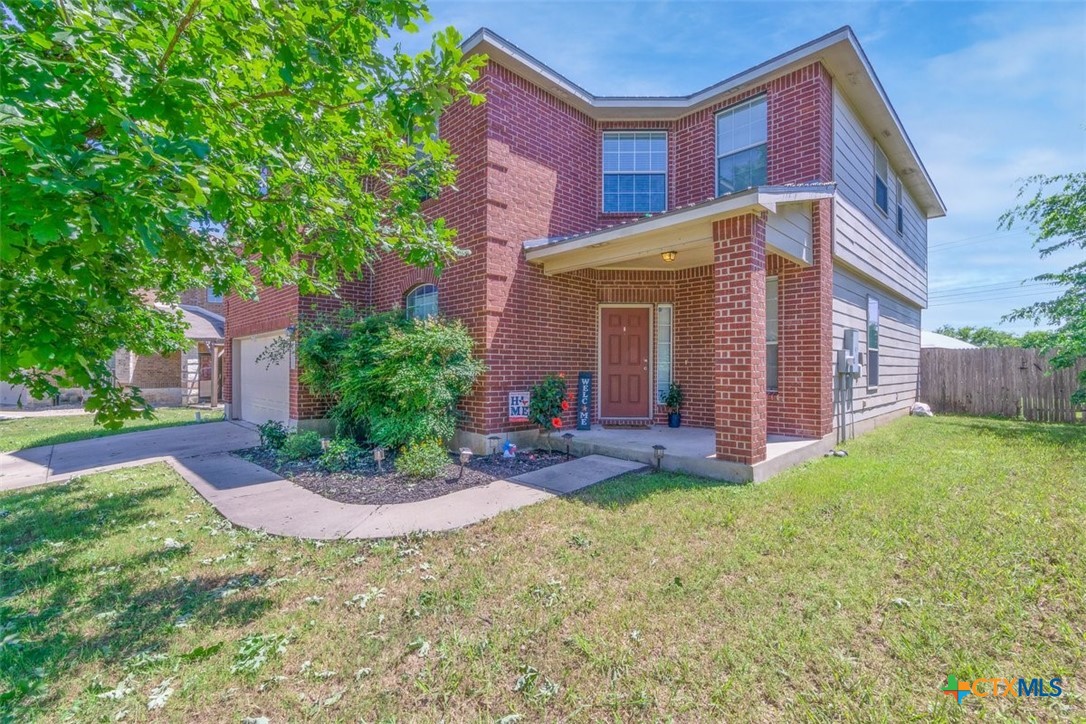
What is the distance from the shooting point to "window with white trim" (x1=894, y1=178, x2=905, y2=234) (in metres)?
10.9

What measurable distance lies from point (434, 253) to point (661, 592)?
3.40 metres

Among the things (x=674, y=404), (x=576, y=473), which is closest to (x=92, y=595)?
(x=576, y=473)

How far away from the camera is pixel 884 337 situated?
33.3 ft

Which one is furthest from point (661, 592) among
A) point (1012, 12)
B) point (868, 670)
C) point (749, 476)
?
point (1012, 12)

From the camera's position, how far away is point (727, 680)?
2.21m

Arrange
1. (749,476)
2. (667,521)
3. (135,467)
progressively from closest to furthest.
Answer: (667,521) → (749,476) → (135,467)

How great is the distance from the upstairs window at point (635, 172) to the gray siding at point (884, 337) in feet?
11.5

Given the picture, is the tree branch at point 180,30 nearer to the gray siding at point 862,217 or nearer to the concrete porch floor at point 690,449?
the concrete porch floor at point 690,449

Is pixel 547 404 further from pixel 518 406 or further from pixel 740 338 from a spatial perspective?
pixel 740 338

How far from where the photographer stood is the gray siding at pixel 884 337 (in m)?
7.88

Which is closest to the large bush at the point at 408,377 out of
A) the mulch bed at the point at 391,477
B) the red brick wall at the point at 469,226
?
the red brick wall at the point at 469,226

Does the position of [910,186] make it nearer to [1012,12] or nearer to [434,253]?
[1012,12]

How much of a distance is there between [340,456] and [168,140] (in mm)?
5327

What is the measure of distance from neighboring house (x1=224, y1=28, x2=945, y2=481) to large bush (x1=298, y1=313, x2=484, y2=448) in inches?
17.3
